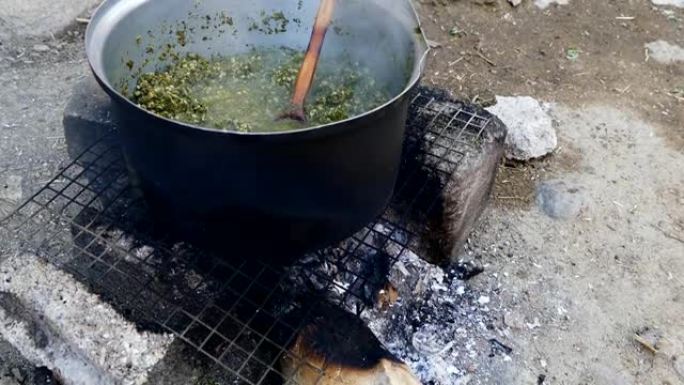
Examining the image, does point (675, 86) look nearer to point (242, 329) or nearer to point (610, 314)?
point (610, 314)

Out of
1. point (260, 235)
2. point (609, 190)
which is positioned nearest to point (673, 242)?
point (609, 190)

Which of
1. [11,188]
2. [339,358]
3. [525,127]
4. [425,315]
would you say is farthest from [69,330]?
[525,127]

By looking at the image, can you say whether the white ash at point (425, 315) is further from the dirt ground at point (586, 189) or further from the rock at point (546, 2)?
the rock at point (546, 2)

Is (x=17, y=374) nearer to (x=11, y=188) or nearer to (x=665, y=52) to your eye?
(x=11, y=188)

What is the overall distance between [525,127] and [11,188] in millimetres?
2501

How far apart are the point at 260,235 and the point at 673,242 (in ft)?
6.65

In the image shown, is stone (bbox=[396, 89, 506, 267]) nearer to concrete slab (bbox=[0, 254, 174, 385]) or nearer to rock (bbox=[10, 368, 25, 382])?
concrete slab (bbox=[0, 254, 174, 385])

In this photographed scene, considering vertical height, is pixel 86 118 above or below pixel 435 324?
above

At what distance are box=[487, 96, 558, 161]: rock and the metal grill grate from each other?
2.14 feet

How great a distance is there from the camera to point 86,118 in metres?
2.54

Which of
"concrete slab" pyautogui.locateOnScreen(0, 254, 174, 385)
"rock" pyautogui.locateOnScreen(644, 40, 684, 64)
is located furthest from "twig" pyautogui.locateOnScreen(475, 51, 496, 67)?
"concrete slab" pyautogui.locateOnScreen(0, 254, 174, 385)

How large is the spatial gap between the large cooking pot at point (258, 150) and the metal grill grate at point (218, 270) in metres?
0.16

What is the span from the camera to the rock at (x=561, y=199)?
299 centimetres

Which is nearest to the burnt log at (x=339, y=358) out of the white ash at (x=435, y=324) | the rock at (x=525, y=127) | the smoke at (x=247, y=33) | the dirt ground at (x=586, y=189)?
the white ash at (x=435, y=324)
